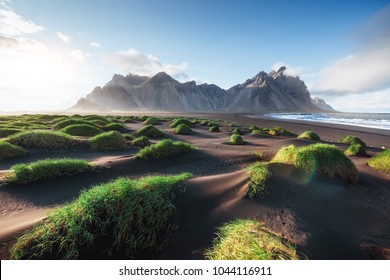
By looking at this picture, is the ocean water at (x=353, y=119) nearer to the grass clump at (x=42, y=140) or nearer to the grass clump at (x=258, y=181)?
the grass clump at (x=258, y=181)

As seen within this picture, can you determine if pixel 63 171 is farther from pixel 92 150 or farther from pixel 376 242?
pixel 376 242

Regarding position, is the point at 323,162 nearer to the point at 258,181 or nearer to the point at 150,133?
the point at 258,181

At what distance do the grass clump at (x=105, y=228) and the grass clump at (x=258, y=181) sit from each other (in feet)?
7.68

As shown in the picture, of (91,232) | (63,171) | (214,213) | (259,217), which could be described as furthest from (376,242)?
(63,171)

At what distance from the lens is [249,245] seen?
3.07 meters

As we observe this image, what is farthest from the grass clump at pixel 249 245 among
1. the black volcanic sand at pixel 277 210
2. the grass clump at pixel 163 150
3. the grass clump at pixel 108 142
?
the grass clump at pixel 108 142

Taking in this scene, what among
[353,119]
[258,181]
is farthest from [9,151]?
[353,119]

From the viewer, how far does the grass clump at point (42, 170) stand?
6305mm

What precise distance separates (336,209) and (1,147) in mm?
13942

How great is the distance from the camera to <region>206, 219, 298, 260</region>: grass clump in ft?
9.54

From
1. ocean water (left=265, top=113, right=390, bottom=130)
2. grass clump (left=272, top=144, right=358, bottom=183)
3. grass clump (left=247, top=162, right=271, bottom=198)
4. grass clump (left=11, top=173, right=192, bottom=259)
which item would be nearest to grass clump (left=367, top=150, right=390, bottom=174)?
grass clump (left=272, top=144, right=358, bottom=183)

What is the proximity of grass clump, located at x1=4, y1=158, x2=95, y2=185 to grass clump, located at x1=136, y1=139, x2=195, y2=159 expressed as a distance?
270 cm

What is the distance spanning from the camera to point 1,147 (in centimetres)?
943

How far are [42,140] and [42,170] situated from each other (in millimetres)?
6037
